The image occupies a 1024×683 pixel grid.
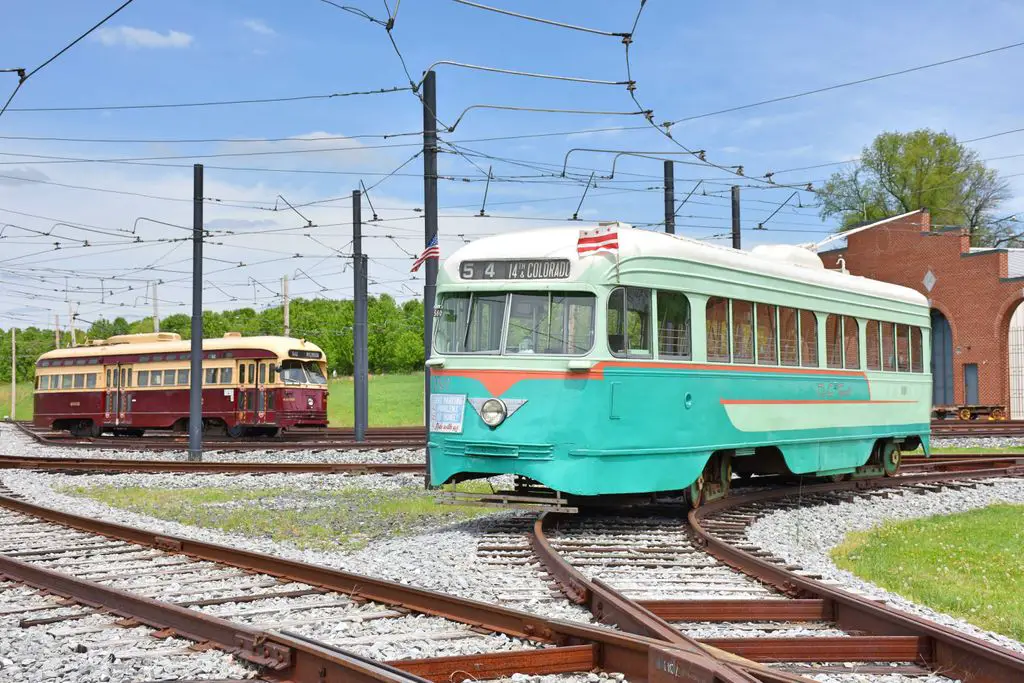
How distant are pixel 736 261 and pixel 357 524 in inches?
209

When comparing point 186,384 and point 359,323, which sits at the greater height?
point 359,323

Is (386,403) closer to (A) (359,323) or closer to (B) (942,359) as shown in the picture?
(B) (942,359)

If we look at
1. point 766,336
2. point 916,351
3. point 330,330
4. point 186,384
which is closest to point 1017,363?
point 916,351

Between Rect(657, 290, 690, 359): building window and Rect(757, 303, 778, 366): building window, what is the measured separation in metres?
1.68

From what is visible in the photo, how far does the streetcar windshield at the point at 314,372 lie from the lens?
32.7 m

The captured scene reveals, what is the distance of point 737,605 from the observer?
6.61 meters

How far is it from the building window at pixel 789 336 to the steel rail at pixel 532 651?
7.73 m

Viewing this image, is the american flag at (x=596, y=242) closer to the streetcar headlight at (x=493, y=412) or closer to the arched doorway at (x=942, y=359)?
the streetcar headlight at (x=493, y=412)

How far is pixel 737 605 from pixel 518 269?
208 inches

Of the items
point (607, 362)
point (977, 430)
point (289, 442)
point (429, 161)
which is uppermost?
point (429, 161)

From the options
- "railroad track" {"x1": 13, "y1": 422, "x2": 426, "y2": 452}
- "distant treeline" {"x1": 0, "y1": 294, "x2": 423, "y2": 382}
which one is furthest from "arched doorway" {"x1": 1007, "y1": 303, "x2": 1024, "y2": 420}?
"distant treeline" {"x1": 0, "y1": 294, "x2": 423, "y2": 382}

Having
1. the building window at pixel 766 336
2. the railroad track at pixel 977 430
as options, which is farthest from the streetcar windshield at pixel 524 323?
the railroad track at pixel 977 430

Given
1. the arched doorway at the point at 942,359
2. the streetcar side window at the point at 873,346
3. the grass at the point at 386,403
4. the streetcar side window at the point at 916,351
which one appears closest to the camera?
the streetcar side window at the point at 873,346

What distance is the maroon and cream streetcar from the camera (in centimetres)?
3192
